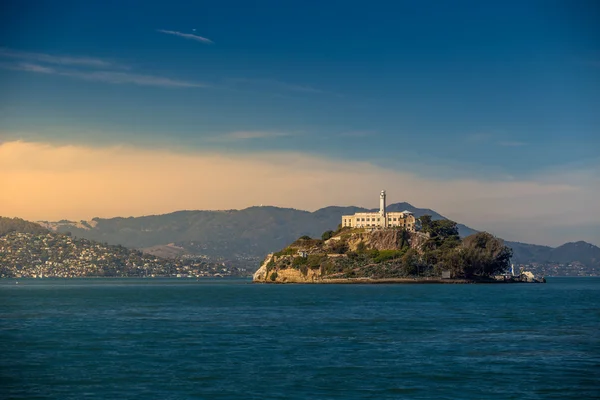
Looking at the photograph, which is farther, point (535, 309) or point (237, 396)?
point (535, 309)

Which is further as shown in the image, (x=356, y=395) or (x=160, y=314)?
(x=160, y=314)

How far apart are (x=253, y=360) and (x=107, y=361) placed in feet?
27.2

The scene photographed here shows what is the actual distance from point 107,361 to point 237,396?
43.6 feet

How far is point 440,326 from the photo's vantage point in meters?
67.6

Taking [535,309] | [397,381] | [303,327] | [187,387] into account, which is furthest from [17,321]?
[535,309]

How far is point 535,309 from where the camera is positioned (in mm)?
94312

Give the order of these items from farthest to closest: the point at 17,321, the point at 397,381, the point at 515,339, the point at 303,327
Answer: the point at 17,321
the point at 303,327
the point at 515,339
the point at 397,381

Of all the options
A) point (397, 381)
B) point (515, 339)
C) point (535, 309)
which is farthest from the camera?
point (535, 309)

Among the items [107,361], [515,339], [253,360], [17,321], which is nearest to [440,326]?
[515,339]

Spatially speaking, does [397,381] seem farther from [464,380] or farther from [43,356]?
[43,356]

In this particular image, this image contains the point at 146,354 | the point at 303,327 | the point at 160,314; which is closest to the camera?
the point at 146,354

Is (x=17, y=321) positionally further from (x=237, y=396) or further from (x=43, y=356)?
(x=237, y=396)

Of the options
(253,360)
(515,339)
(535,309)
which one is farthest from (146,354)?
(535,309)

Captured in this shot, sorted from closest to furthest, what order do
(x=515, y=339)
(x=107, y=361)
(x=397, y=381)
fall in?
1. (x=397, y=381)
2. (x=107, y=361)
3. (x=515, y=339)
